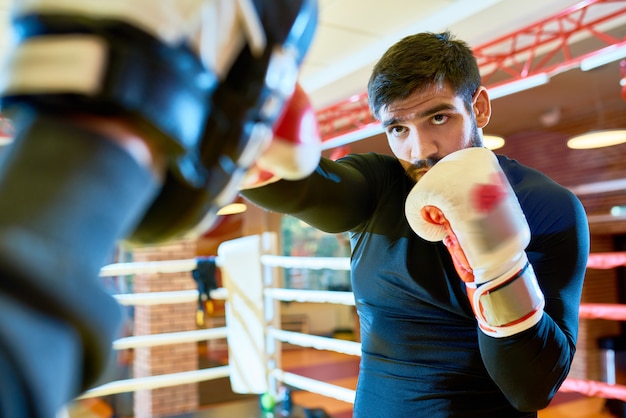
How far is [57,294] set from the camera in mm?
236

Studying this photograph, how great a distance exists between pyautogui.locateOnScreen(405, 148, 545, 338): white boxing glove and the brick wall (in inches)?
143

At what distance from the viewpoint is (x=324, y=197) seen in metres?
0.94

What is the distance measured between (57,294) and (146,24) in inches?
6.2

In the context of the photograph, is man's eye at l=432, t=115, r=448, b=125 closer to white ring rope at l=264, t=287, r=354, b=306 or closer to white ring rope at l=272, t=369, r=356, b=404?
white ring rope at l=264, t=287, r=354, b=306

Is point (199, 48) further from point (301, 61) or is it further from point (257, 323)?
point (257, 323)

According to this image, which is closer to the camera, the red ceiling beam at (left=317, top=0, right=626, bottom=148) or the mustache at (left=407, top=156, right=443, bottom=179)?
the mustache at (left=407, top=156, right=443, bottom=179)

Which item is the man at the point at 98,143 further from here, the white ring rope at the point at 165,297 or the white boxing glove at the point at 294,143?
the white ring rope at the point at 165,297

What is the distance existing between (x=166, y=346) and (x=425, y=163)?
3.76 m

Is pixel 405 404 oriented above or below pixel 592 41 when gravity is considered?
below

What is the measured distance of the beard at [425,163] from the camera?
1.06m

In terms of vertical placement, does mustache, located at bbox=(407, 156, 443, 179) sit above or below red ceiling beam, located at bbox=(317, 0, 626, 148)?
below

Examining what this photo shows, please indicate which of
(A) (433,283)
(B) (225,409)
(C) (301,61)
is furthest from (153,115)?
(B) (225,409)

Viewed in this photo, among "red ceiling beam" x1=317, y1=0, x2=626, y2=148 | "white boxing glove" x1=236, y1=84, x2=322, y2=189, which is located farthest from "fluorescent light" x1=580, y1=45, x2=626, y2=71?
"white boxing glove" x1=236, y1=84, x2=322, y2=189

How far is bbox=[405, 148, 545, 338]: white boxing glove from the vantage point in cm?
80
